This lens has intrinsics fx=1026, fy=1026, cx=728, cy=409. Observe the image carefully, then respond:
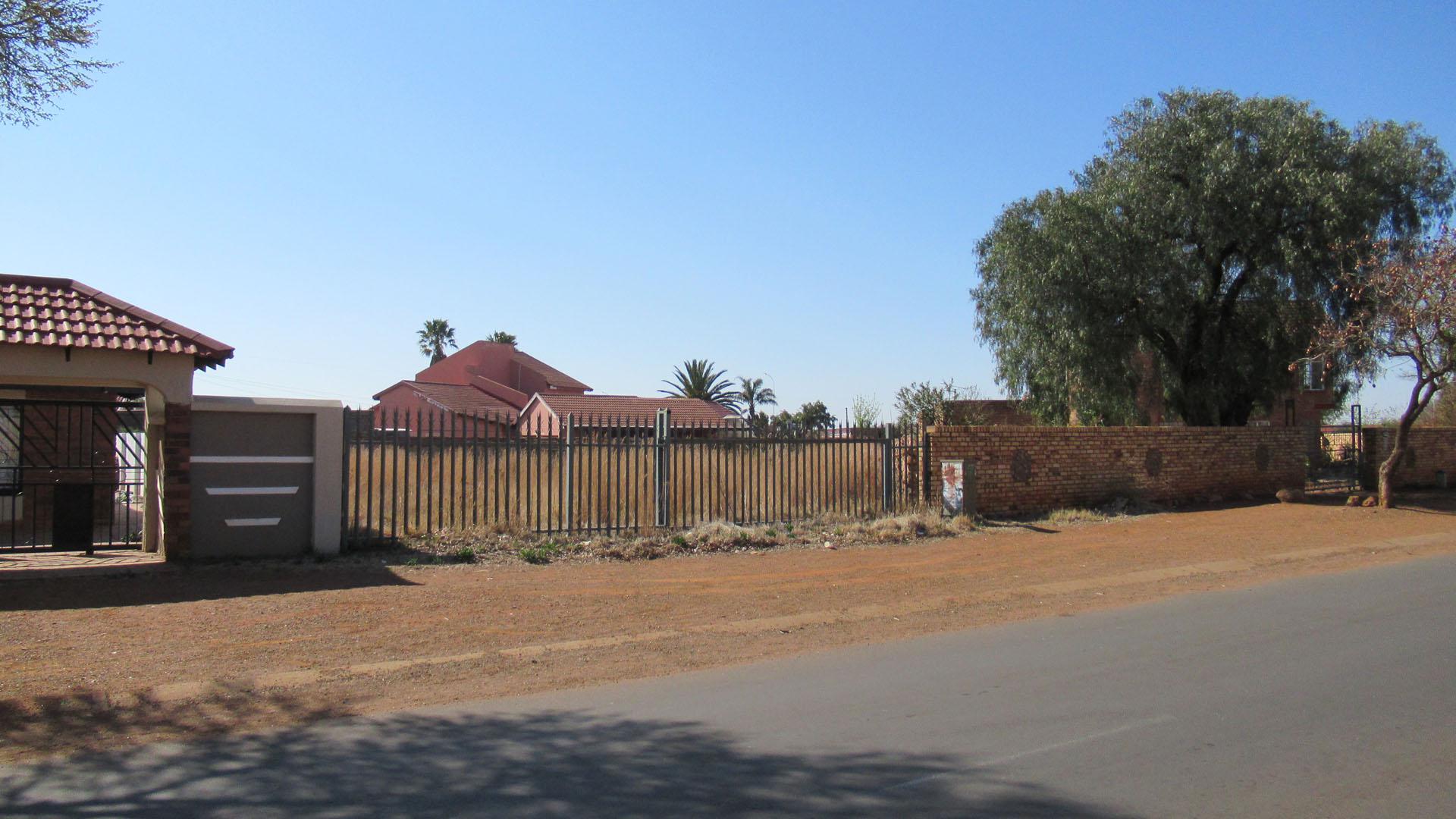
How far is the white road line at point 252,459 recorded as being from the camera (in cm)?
1191

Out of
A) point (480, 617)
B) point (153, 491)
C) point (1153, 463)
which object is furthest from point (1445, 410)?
point (153, 491)

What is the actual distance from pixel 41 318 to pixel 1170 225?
21692mm

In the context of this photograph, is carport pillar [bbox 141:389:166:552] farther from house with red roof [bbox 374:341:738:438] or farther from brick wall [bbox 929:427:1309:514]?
house with red roof [bbox 374:341:738:438]

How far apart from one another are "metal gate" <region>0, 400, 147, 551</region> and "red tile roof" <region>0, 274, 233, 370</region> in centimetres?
125

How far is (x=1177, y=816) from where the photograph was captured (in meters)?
4.66

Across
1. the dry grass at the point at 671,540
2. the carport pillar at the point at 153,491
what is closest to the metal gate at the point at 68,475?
the carport pillar at the point at 153,491

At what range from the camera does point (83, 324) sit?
11484mm

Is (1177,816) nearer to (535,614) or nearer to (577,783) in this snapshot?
(577,783)

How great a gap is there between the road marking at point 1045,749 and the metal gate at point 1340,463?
2128cm

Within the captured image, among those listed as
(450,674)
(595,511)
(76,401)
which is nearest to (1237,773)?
(450,674)

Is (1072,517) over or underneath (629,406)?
underneath

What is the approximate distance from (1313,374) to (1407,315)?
1314 centimetres

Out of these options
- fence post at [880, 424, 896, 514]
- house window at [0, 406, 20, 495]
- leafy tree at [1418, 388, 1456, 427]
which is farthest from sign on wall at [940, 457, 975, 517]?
leafy tree at [1418, 388, 1456, 427]

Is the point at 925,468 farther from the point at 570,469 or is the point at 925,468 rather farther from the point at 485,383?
the point at 485,383
